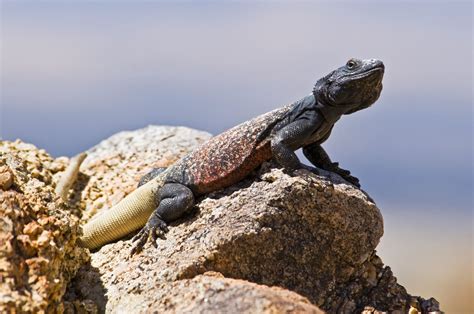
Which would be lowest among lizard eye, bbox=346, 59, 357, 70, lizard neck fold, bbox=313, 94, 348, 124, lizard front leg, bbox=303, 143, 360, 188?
lizard front leg, bbox=303, 143, 360, 188

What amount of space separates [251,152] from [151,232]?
0.97 meters

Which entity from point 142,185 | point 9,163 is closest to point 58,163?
point 142,185

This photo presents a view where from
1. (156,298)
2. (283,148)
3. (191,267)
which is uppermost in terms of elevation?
(283,148)

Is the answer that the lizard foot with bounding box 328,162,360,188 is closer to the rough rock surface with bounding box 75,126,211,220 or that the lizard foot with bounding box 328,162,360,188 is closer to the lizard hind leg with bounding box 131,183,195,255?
the lizard hind leg with bounding box 131,183,195,255

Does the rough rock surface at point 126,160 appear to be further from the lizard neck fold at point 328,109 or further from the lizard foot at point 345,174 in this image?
the lizard neck fold at point 328,109

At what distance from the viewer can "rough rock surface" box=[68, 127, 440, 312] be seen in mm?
4543

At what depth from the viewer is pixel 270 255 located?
468cm

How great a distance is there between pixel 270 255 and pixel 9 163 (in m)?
2.03

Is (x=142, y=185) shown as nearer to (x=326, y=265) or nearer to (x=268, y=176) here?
(x=268, y=176)

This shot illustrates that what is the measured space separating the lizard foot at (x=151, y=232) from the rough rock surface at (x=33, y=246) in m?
0.40

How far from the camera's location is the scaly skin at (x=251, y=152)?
518cm

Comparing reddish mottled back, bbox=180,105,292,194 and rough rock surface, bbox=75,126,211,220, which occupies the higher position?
rough rock surface, bbox=75,126,211,220

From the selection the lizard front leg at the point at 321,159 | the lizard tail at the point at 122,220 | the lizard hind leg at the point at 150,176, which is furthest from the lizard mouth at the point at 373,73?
the lizard hind leg at the point at 150,176

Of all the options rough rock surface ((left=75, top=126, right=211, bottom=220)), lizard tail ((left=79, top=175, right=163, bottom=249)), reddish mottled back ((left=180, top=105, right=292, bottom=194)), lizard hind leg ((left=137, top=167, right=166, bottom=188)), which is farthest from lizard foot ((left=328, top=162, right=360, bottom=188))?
rough rock surface ((left=75, top=126, right=211, bottom=220))
